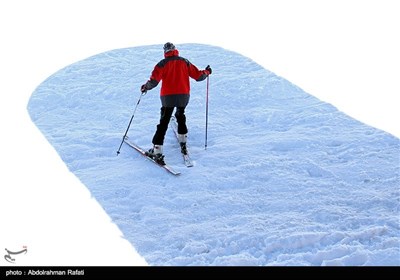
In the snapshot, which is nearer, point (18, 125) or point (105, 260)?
point (105, 260)

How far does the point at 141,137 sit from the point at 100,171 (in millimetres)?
1406

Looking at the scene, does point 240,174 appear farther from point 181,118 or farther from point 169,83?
point 169,83

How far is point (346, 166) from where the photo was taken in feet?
25.7

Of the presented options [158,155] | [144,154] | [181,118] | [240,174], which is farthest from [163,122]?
[240,174]

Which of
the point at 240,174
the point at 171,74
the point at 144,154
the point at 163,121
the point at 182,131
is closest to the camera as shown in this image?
→ the point at 240,174

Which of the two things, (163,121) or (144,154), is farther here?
(144,154)

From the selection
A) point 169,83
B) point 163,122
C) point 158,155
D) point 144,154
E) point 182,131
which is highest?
point 169,83

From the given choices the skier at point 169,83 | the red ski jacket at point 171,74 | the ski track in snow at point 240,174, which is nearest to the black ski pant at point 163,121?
the skier at point 169,83

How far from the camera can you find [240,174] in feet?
25.3

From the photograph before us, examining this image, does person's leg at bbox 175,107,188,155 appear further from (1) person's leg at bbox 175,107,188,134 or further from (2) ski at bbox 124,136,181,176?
(2) ski at bbox 124,136,181,176

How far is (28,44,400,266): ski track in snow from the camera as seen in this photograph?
5.96 m
